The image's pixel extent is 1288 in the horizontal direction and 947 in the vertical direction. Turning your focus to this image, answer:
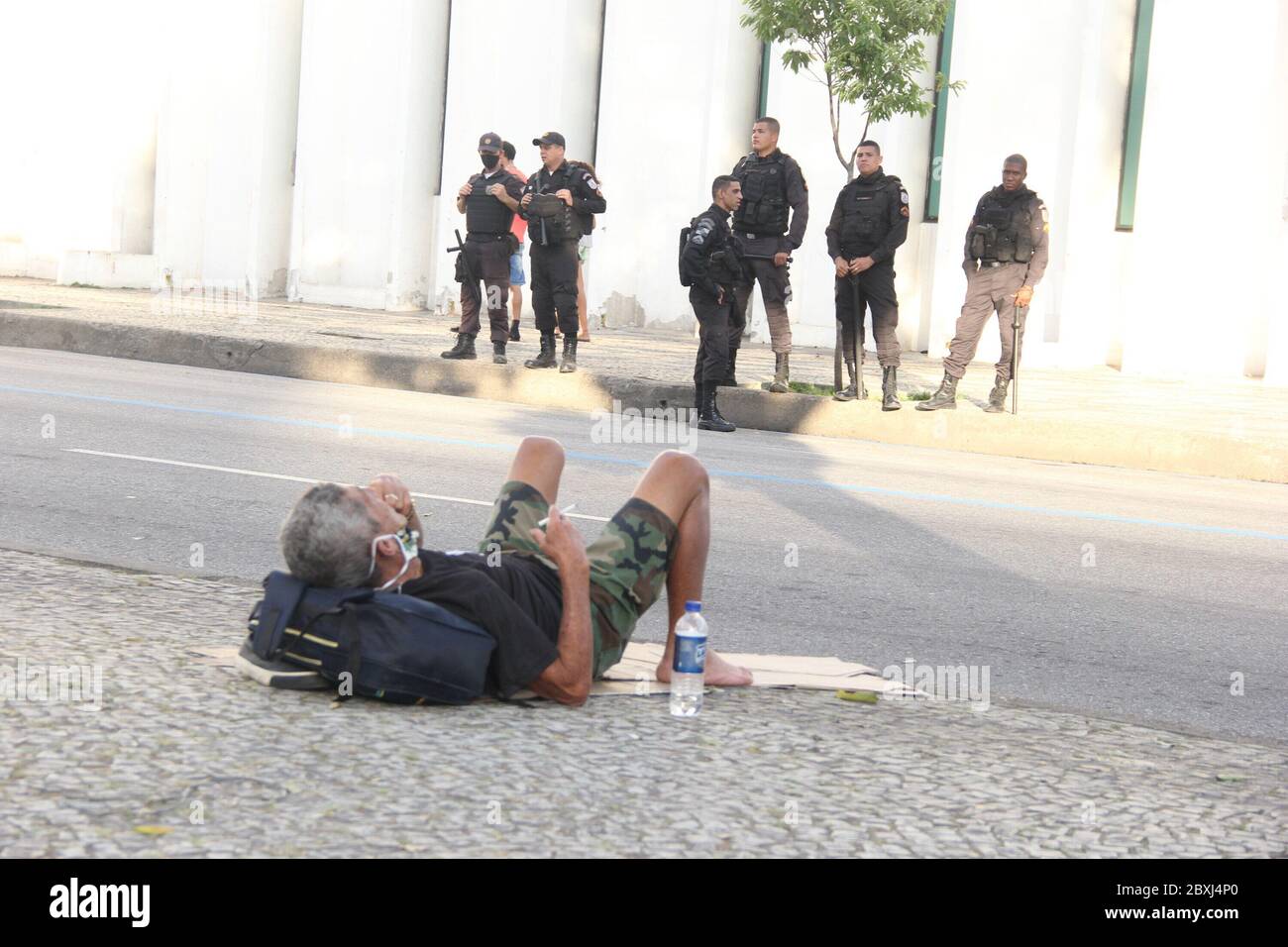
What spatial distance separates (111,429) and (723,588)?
557 cm

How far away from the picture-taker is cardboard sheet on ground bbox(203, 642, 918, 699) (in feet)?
17.2

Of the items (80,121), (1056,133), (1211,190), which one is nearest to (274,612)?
(1211,190)

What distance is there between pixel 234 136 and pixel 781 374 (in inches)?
590

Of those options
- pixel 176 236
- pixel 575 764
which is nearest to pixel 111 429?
pixel 575 764

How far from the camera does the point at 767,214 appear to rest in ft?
46.3

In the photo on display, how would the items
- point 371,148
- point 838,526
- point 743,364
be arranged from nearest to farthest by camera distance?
point 838,526 → point 743,364 → point 371,148

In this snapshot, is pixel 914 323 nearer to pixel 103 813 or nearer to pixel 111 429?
pixel 111 429

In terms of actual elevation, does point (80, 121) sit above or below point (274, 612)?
above

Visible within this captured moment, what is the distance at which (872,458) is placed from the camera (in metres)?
12.6

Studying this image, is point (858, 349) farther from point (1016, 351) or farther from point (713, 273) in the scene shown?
point (713, 273)

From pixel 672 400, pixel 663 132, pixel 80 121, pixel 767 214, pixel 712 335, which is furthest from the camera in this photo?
pixel 80 121

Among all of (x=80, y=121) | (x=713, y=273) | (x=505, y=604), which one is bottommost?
(x=505, y=604)

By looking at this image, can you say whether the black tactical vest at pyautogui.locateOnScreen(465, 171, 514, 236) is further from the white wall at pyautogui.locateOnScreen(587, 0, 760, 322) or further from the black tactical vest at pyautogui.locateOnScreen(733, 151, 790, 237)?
the white wall at pyautogui.locateOnScreen(587, 0, 760, 322)

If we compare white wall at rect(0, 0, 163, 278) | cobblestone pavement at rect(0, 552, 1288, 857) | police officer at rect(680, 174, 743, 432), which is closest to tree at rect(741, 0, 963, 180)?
police officer at rect(680, 174, 743, 432)
